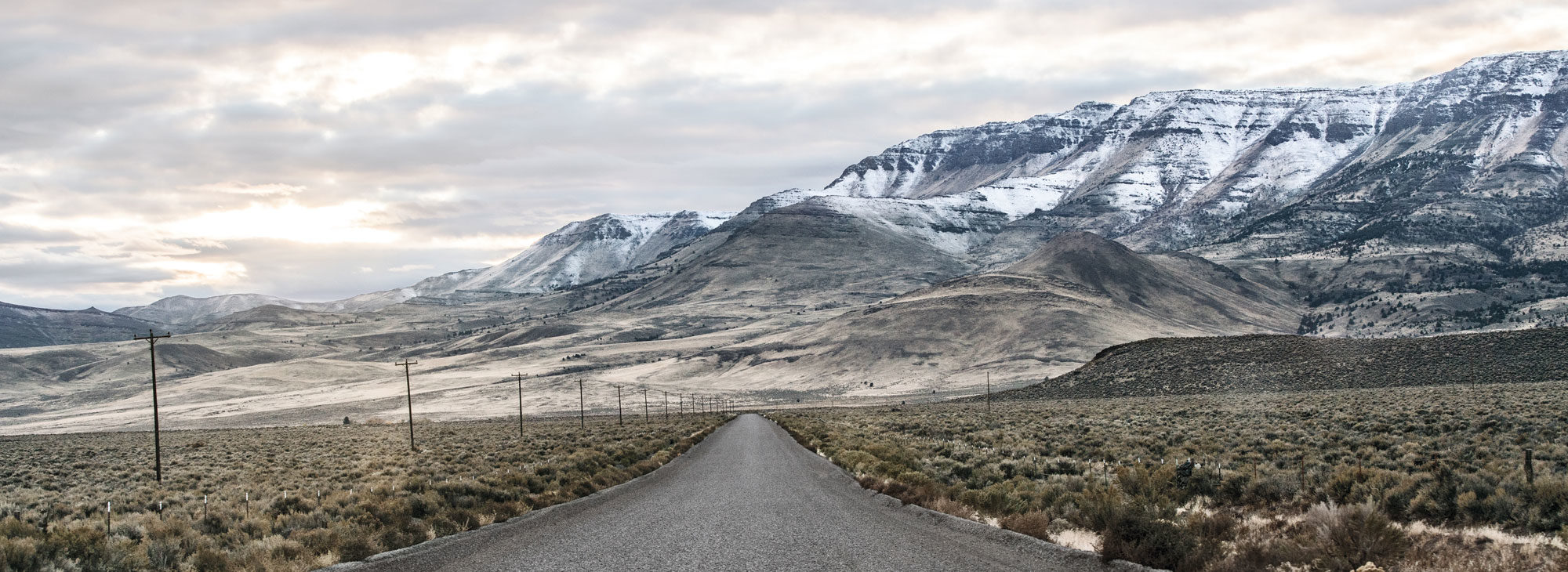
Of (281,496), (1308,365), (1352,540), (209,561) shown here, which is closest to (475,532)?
(209,561)

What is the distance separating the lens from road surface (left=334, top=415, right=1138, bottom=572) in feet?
46.1

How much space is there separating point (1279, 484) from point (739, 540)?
401 inches

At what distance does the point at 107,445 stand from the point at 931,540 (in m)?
67.3

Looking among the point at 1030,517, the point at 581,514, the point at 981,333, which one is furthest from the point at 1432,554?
the point at 981,333

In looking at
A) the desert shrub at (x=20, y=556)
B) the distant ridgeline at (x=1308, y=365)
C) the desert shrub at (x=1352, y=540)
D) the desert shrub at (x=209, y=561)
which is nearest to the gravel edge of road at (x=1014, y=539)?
the desert shrub at (x=1352, y=540)

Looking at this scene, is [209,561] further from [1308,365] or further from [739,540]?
[1308,365]

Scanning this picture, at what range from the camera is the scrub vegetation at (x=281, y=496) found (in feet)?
48.3

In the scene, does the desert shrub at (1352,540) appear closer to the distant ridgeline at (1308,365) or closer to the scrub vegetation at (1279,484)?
the scrub vegetation at (1279,484)

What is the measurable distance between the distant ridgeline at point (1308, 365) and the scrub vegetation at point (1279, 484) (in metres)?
37.0

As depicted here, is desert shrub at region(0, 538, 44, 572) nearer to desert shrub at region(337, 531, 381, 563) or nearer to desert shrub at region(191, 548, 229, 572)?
desert shrub at region(191, 548, 229, 572)

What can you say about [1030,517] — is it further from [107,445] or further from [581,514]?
[107,445]

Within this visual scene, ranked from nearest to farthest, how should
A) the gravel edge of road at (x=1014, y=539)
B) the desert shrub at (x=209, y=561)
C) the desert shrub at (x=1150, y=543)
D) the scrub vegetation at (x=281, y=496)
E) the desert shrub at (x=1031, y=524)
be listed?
1. the desert shrub at (x=1150, y=543)
2. the gravel edge of road at (x=1014, y=539)
3. the desert shrub at (x=209, y=561)
4. the scrub vegetation at (x=281, y=496)
5. the desert shrub at (x=1031, y=524)

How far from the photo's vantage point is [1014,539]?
600 inches

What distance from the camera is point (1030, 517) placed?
53.2 ft
